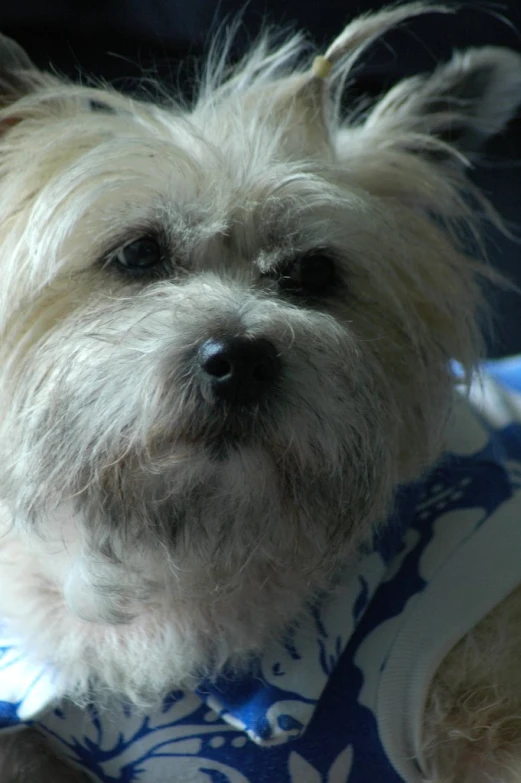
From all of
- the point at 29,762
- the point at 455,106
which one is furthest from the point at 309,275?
the point at 29,762

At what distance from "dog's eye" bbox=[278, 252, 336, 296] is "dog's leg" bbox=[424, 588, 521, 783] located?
1.17ft

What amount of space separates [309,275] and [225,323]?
0.17 meters

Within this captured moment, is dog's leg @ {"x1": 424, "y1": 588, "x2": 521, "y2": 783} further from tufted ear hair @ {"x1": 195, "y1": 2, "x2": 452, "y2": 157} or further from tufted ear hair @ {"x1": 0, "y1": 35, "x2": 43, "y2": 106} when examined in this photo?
tufted ear hair @ {"x1": 0, "y1": 35, "x2": 43, "y2": 106}

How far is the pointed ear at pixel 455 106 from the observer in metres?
0.93

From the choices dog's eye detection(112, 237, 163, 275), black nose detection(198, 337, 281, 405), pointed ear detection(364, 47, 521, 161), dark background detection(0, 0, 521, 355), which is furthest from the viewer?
dark background detection(0, 0, 521, 355)

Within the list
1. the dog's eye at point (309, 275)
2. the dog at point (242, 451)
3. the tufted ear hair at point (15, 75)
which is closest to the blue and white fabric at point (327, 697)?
the dog at point (242, 451)

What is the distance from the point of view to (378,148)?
37.2 inches

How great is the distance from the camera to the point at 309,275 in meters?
0.86

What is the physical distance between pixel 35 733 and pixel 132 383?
1.42 ft

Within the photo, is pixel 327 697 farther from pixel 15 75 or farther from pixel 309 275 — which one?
pixel 15 75

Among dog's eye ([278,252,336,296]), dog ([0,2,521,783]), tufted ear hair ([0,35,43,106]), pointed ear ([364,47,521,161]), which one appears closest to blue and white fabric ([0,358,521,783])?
dog ([0,2,521,783])

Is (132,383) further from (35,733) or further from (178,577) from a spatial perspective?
(35,733)

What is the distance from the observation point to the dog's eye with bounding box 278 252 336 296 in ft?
2.77

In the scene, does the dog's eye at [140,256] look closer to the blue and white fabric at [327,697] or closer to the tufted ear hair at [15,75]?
the tufted ear hair at [15,75]
